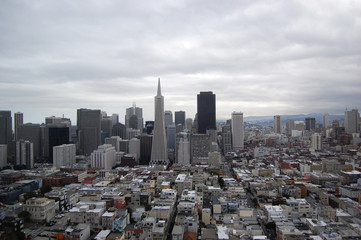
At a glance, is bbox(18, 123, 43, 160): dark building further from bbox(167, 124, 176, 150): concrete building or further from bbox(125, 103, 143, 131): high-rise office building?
bbox(125, 103, 143, 131): high-rise office building

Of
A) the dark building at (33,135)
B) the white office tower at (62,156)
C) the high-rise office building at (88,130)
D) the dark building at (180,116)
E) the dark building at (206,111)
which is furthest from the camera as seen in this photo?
the dark building at (180,116)

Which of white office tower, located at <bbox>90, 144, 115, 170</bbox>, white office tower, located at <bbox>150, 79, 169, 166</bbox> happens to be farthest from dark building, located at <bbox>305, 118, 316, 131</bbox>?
white office tower, located at <bbox>90, 144, 115, 170</bbox>

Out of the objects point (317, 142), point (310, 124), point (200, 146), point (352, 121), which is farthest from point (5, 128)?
point (310, 124)

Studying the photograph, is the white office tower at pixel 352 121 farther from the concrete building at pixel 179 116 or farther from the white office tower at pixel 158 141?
the concrete building at pixel 179 116

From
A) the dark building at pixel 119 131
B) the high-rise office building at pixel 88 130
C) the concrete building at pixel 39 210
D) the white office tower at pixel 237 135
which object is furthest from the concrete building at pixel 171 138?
the concrete building at pixel 39 210

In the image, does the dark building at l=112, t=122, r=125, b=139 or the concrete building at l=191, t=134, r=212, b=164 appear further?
the dark building at l=112, t=122, r=125, b=139

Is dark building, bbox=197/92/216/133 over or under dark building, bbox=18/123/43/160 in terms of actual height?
over

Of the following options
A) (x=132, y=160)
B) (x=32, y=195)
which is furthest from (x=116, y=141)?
(x=32, y=195)
